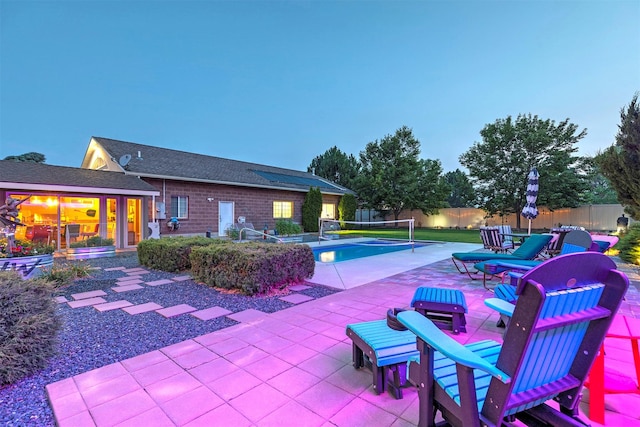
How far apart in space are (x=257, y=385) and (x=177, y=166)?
15.4 metres

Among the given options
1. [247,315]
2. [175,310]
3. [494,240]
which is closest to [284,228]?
[494,240]

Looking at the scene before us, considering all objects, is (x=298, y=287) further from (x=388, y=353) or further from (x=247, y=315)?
(x=388, y=353)

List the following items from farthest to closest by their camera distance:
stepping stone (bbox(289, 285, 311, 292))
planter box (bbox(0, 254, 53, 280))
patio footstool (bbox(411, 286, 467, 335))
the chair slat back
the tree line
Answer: the tree line → planter box (bbox(0, 254, 53, 280)) → stepping stone (bbox(289, 285, 311, 292)) → patio footstool (bbox(411, 286, 467, 335)) → the chair slat back

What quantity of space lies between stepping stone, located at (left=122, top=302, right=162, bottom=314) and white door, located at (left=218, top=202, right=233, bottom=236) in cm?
1146

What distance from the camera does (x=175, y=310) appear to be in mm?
4750

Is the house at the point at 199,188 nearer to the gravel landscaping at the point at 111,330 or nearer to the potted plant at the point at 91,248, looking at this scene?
the potted plant at the point at 91,248

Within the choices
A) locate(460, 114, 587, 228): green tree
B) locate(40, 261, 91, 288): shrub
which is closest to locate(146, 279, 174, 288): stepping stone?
locate(40, 261, 91, 288): shrub

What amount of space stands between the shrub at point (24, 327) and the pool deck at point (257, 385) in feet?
1.32

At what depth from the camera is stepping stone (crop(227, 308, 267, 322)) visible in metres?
4.25

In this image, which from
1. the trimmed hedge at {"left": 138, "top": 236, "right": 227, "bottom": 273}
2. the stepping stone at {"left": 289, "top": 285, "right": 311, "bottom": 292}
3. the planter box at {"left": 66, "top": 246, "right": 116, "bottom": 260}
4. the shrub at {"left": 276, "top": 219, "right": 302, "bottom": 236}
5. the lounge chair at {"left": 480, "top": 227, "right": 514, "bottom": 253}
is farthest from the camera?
the shrub at {"left": 276, "top": 219, "right": 302, "bottom": 236}

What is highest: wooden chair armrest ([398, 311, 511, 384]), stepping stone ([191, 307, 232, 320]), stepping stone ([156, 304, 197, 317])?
wooden chair armrest ([398, 311, 511, 384])

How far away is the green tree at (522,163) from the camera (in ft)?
71.9

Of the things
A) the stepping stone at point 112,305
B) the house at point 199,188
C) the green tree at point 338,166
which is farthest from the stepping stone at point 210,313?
the green tree at point 338,166

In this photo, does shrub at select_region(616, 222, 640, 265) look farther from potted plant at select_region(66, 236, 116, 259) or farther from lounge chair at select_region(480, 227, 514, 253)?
potted plant at select_region(66, 236, 116, 259)
